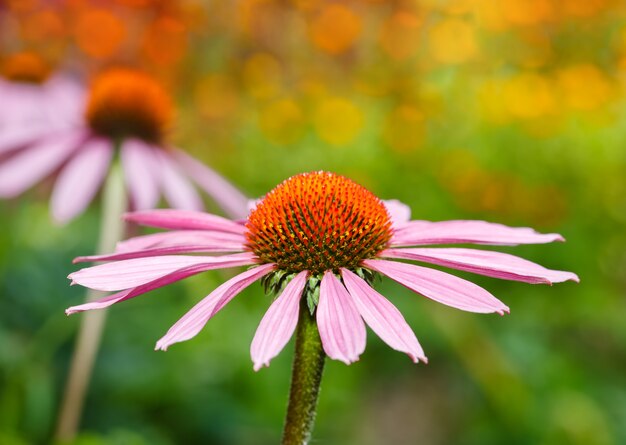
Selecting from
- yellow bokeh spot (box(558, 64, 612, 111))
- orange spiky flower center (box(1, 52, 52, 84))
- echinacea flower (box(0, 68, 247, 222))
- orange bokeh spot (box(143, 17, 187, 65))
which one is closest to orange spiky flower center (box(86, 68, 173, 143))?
echinacea flower (box(0, 68, 247, 222))

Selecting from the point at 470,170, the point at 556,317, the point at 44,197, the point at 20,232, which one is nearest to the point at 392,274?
the point at 20,232

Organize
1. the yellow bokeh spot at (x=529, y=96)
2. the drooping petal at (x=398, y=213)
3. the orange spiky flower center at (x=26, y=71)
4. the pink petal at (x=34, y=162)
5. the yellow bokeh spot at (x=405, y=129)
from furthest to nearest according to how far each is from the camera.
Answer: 1. the yellow bokeh spot at (x=529, y=96)
2. the yellow bokeh spot at (x=405, y=129)
3. the orange spiky flower center at (x=26, y=71)
4. the pink petal at (x=34, y=162)
5. the drooping petal at (x=398, y=213)

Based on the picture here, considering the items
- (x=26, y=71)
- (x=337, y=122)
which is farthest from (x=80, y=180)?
(x=337, y=122)

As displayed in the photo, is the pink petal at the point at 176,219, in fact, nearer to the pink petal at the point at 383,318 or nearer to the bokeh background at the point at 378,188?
the pink petal at the point at 383,318

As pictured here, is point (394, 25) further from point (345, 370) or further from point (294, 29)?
point (345, 370)

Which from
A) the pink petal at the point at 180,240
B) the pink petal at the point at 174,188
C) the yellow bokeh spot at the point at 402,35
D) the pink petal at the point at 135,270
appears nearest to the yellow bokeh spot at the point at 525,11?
the yellow bokeh spot at the point at 402,35

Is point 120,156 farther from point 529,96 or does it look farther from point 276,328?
point 529,96
